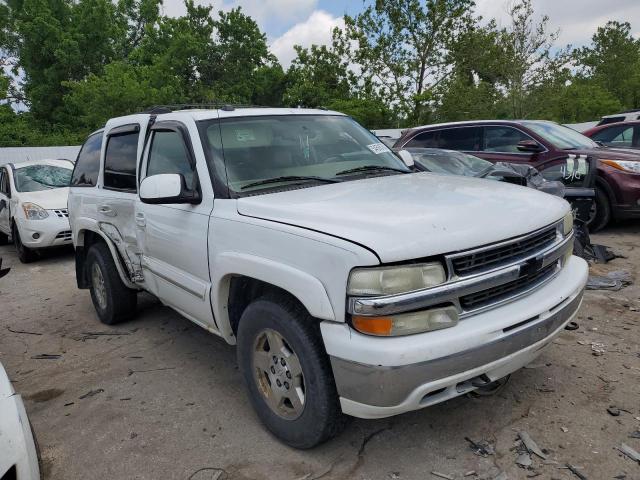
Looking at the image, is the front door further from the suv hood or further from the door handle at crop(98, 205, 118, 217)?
the door handle at crop(98, 205, 118, 217)

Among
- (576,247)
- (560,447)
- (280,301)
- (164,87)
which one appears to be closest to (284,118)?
(280,301)

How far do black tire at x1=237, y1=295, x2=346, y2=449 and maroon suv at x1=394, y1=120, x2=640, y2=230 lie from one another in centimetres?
544

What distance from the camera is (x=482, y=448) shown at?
266 cm

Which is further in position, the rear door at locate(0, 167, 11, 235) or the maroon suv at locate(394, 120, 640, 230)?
the rear door at locate(0, 167, 11, 235)

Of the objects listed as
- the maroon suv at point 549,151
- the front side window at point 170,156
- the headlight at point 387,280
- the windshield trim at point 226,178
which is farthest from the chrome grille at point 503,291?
the maroon suv at point 549,151

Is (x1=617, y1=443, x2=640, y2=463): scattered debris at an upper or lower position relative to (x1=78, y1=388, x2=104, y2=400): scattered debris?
lower

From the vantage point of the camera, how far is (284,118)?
145 inches

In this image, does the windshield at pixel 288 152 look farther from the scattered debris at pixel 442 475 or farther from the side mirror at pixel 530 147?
the side mirror at pixel 530 147

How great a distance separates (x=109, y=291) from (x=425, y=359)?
3.47m

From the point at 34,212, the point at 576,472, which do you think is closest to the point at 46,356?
the point at 576,472

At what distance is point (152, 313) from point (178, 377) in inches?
64.4

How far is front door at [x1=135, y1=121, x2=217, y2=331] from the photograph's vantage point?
10.4ft

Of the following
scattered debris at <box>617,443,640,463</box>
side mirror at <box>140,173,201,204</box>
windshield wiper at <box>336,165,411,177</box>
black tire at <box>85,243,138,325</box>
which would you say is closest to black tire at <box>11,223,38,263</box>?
black tire at <box>85,243,138,325</box>

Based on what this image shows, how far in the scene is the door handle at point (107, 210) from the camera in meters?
4.36
